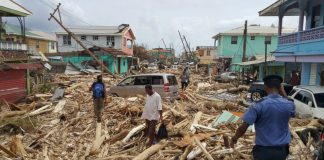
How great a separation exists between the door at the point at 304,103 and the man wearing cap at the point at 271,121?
7.98 metres

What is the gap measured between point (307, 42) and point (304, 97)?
6.69 m

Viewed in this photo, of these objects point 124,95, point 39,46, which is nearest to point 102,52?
point 39,46

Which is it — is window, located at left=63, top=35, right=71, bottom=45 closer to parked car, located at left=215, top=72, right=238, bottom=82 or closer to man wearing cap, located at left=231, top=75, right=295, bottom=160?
parked car, located at left=215, top=72, right=238, bottom=82

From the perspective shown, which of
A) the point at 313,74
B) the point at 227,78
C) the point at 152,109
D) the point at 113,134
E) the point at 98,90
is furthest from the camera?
the point at 227,78

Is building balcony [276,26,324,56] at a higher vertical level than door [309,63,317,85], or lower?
higher

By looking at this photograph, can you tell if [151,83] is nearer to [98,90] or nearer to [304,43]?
[98,90]

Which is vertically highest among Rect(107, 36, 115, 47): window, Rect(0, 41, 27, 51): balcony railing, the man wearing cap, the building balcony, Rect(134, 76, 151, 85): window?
Rect(107, 36, 115, 47): window

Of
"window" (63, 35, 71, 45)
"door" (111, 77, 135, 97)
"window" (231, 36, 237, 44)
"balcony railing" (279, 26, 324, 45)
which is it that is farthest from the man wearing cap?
"window" (63, 35, 71, 45)

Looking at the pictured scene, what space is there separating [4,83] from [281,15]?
18820 millimetres

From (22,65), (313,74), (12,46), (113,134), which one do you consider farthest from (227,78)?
(113,134)

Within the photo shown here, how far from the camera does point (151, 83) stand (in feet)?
55.3

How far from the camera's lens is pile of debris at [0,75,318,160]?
8.38 meters

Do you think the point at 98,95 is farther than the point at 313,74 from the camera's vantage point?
No

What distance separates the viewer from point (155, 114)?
897 cm
